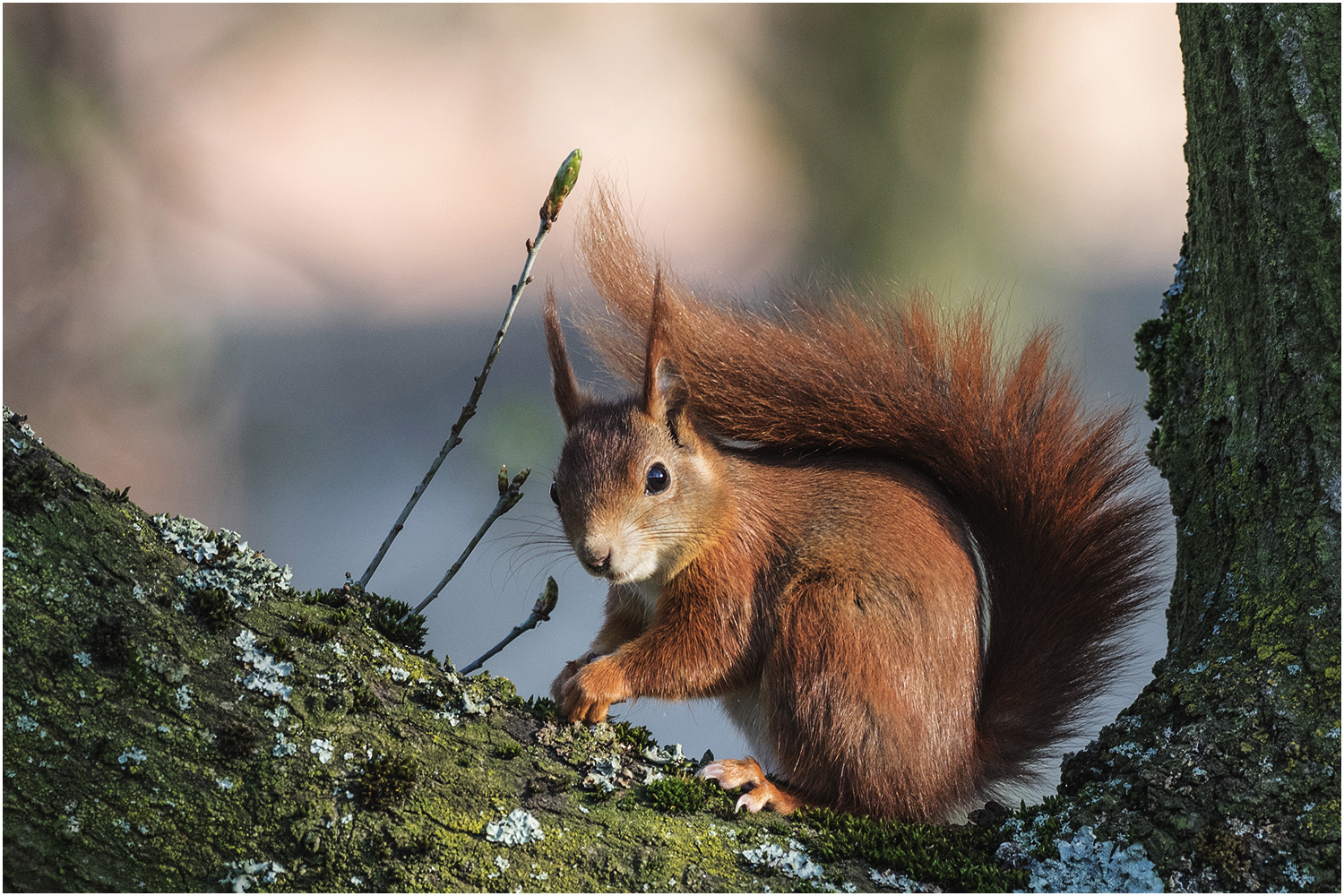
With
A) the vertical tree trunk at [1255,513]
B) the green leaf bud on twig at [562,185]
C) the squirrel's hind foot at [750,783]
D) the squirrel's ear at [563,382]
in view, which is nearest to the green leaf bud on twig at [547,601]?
the squirrel's hind foot at [750,783]

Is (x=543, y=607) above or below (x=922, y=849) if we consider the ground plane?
above

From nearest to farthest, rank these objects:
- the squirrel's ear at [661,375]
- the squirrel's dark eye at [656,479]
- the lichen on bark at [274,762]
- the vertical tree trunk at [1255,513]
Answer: the lichen on bark at [274,762], the vertical tree trunk at [1255,513], the squirrel's ear at [661,375], the squirrel's dark eye at [656,479]

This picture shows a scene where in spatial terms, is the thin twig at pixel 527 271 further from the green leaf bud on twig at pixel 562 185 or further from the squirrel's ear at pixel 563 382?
the squirrel's ear at pixel 563 382

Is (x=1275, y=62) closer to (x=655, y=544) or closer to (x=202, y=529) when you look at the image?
(x=655, y=544)

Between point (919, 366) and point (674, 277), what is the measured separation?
1.60 feet

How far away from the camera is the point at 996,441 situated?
5.70ft

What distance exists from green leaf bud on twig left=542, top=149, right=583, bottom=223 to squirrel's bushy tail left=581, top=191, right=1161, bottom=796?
242 millimetres

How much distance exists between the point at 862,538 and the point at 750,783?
47 cm

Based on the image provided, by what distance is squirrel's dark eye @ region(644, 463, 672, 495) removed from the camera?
1786 millimetres

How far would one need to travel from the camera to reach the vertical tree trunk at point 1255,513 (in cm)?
120

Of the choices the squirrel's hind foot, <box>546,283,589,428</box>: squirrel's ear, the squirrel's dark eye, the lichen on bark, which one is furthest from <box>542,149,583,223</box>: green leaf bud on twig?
the squirrel's hind foot

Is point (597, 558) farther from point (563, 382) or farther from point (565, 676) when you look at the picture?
point (563, 382)

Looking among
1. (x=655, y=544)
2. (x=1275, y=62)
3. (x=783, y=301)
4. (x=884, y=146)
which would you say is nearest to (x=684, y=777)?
(x=655, y=544)

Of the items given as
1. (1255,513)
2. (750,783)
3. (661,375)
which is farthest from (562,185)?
(1255,513)
